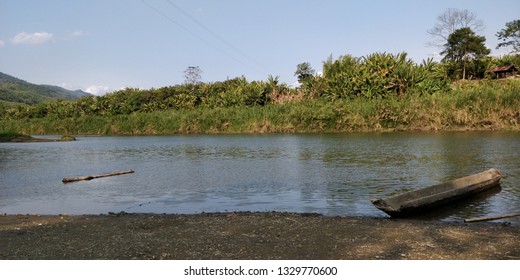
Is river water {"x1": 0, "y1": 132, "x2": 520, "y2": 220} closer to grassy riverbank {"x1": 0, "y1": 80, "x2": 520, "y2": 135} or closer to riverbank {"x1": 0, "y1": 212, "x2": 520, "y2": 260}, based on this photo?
riverbank {"x1": 0, "y1": 212, "x2": 520, "y2": 260}

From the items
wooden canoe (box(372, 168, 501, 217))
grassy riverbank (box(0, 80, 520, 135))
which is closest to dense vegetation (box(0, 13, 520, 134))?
grassy riverbank (box(0, 80, 520, 135))

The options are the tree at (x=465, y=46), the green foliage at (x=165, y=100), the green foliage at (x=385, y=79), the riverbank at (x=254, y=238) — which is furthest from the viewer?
the tree at (x=465, y=46)

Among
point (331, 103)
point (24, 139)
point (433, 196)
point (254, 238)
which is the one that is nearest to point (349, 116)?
point (331, 103)

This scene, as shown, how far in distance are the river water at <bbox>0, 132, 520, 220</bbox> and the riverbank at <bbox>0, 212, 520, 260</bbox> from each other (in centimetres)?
175

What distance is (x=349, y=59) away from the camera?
51.6 metres

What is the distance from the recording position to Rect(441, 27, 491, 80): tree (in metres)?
58.8

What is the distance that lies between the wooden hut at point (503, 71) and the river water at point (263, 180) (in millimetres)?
33158

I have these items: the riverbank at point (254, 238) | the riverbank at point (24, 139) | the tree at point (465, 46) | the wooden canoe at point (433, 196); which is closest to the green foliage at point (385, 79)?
the tree at point (465, 46)

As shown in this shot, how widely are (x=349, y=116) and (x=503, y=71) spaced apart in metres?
25.9

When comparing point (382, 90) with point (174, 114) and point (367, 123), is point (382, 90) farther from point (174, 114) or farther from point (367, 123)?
point (174, 114)

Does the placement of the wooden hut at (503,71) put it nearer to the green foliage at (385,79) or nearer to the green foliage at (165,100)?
the green foliage at (385,79)

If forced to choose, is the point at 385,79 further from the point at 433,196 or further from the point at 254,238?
the point at 254,238

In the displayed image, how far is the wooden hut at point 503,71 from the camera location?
53388 millimetres

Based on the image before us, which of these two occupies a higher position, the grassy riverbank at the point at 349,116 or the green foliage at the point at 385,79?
the green foliage at the point at 385,79
